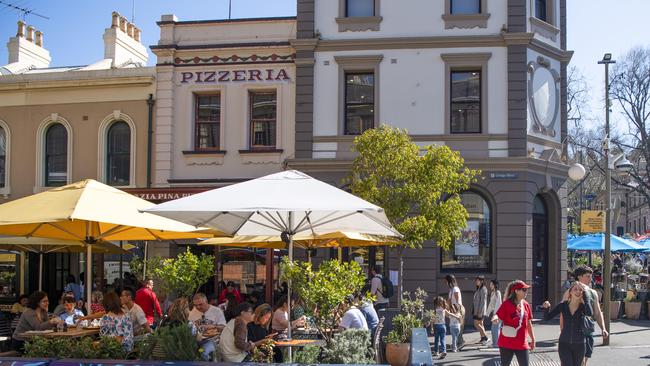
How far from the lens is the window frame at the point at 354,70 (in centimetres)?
2085

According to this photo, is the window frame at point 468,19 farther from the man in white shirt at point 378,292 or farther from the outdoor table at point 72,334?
the outdoor table at point 72,334

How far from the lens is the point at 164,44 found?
22.1 meters

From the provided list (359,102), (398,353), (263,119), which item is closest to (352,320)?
(398,353)

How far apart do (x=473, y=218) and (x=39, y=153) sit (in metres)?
13.5

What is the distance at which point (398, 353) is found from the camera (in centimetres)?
1220

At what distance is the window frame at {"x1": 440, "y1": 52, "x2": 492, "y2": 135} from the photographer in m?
20.5

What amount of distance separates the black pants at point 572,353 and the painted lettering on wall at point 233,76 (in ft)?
45.2

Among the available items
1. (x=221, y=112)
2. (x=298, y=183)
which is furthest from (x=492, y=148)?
(x=298, y=183)

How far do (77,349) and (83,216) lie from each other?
1.85 meters

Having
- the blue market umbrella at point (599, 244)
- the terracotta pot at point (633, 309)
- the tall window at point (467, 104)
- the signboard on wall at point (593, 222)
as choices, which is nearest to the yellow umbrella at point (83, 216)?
the tall window at point (467, 104)

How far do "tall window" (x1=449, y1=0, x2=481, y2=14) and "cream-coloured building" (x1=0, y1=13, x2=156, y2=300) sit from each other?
30.0 ft

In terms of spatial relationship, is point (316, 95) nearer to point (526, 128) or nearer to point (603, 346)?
point (526, 128)

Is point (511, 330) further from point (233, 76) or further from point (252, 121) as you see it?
point (233, 76)

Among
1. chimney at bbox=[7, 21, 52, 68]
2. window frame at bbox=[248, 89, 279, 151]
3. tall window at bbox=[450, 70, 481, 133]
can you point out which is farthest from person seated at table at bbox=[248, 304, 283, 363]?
chimney at bbox=[7, 21, 52, 68]
